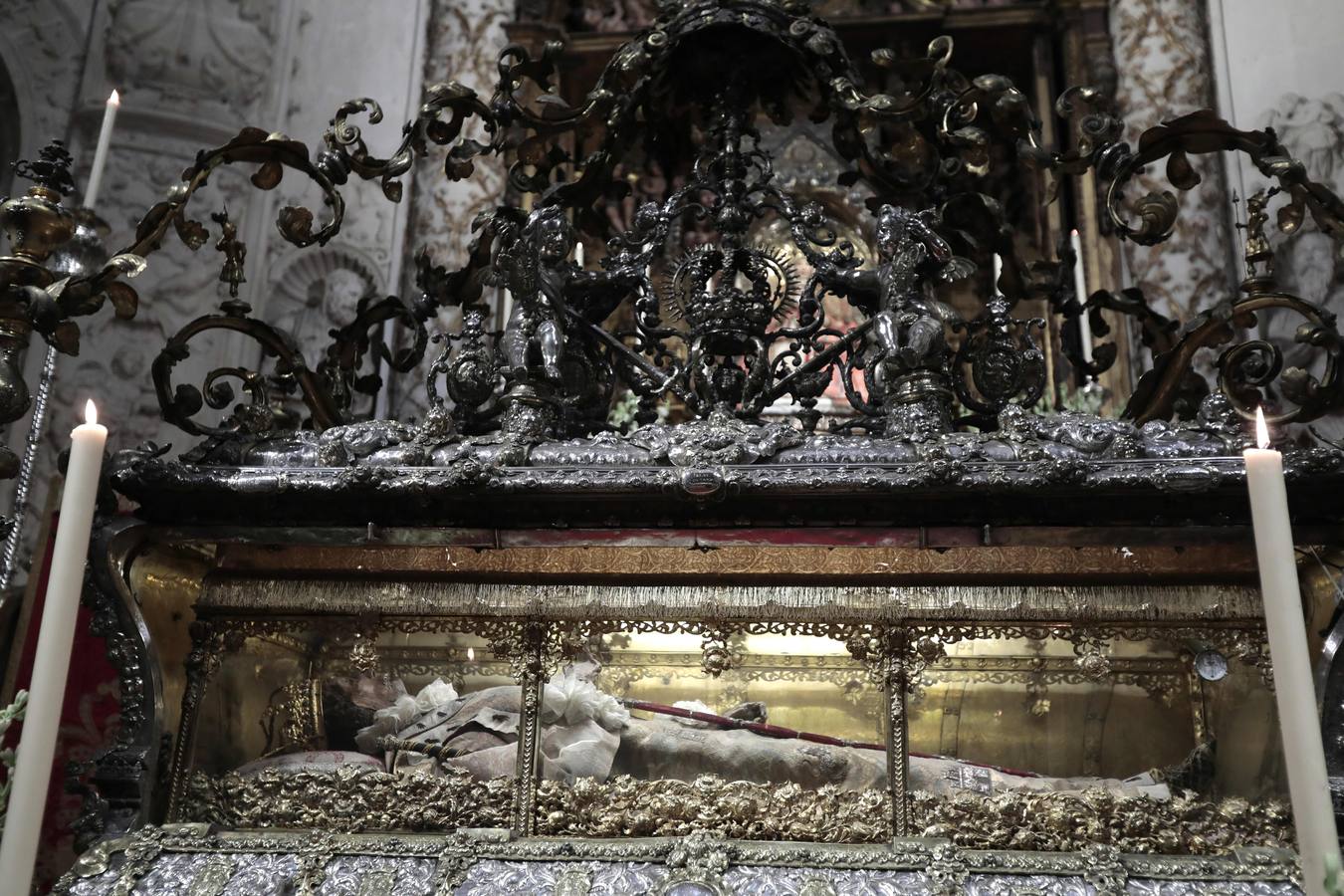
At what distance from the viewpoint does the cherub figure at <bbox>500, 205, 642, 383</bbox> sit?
3326mm

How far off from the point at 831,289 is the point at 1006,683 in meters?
1.27

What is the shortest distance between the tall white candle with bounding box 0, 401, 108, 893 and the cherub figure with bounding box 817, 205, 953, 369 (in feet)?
7.29

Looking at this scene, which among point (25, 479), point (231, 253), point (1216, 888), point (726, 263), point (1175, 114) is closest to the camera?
point (1216, 888)

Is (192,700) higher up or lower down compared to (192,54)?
lower down

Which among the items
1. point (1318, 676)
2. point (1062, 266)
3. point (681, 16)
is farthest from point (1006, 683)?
point (681, 16)

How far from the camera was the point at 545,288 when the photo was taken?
3445 mm

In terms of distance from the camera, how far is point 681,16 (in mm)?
3709

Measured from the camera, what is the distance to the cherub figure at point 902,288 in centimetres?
321

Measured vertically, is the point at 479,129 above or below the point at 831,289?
above

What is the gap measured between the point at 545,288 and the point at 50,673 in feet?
7.35

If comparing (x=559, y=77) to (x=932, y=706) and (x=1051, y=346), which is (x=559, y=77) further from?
(x=932, y=706)

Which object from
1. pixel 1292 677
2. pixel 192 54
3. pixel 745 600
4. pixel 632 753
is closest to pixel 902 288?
pixel 745 600

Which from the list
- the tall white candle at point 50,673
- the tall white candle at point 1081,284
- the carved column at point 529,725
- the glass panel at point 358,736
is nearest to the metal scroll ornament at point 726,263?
the carved column at point 529,725

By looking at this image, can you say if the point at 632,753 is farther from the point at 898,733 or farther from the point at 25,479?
the point at 25,479
